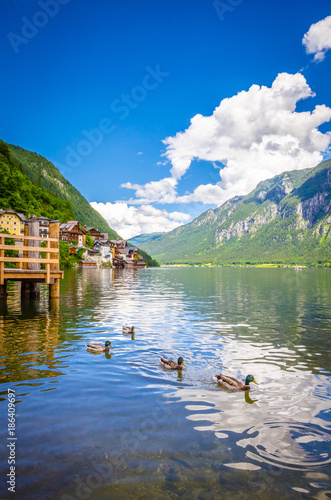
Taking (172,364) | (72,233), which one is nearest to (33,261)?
(172,364)

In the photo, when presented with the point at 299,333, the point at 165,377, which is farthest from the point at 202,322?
the point at 165,377

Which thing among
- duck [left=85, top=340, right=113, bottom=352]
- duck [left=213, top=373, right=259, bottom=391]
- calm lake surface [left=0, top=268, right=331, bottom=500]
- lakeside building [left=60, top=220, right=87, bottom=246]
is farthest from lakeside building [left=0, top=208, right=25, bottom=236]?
duck [left=213, top=373, right=259, bottom=391]

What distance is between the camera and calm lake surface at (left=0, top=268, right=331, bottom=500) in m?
6.93

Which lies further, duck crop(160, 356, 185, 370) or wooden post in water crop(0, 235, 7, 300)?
wooden post in water crop(0, 235, 7, 300)

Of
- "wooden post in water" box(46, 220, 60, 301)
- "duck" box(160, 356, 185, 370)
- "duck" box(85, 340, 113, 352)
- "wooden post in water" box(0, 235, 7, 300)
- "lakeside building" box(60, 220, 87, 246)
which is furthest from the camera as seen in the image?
"lakeside building" box(60, 220, 87, 246)

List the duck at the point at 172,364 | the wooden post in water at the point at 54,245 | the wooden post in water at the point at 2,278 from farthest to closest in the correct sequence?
the wooden post in water at the point at 54,245 < the wooden post in water at the point at 2,278 < the duck at the point at 172,364

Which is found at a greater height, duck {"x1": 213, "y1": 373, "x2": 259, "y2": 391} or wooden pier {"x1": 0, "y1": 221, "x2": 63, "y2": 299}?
wooden pier {"x1": 0, "y1": 221, "x2": 63, "y2": 299}

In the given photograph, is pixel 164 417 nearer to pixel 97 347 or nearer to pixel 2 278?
pixel 97 347

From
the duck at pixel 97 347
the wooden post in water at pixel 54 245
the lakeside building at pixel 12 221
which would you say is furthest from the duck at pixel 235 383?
the lakeside building at pixel 12 221

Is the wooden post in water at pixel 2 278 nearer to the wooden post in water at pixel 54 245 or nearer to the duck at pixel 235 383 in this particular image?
the wooden post in water at pixel 54 245

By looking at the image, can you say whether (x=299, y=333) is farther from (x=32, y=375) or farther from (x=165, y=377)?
(x=32, y=375)

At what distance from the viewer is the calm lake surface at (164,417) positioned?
6.93 m

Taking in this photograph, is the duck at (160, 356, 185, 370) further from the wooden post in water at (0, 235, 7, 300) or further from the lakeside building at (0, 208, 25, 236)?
the lakeside building at (0, 208, 25, 236)

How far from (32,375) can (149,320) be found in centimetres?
1446
